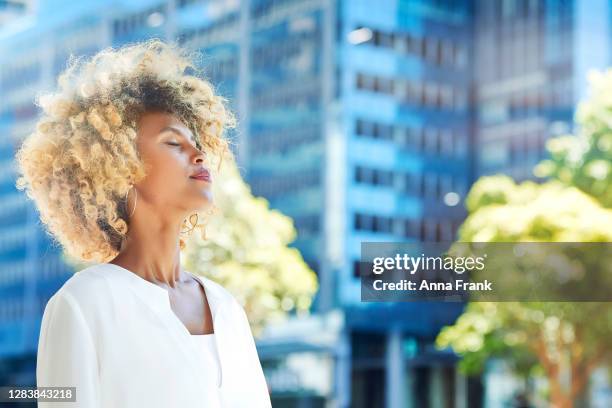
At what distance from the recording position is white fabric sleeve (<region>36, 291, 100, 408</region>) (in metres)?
0.80

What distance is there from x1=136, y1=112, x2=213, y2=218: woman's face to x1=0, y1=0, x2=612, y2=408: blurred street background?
6744 mm

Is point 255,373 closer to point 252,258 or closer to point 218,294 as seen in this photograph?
point 218,294

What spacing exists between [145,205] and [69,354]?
192mm

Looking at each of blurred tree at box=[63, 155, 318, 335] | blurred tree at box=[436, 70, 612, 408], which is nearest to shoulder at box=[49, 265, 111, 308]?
blurred tree at box=[63, 155, 318, 335]

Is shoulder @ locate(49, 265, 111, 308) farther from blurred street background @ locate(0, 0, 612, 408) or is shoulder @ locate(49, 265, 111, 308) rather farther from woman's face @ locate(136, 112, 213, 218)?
blurred street background @ locate(0, 0, 612, 408)

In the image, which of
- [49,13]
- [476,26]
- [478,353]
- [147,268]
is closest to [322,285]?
[478,353]

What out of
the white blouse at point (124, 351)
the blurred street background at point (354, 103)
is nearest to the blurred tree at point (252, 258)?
the blurred street background at point (354, 103)

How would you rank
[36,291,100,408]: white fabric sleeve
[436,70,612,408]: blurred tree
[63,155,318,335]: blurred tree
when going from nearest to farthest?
1. [36,291,100,408]: white fabric sleeve
2. [63,155,318,335]: blurred tree
3. [436,70,612,408]: blurred tree

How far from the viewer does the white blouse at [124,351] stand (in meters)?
0.81

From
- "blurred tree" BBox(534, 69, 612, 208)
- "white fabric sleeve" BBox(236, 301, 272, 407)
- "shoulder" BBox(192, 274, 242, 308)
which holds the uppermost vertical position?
"blurred tree" BBox(534, 69, 612, 208)

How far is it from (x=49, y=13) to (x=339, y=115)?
2.44 m

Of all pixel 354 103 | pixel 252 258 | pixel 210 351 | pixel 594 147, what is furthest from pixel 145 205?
pixel 354 103

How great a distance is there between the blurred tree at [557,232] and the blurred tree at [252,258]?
51.6 inches

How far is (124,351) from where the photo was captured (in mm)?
840
